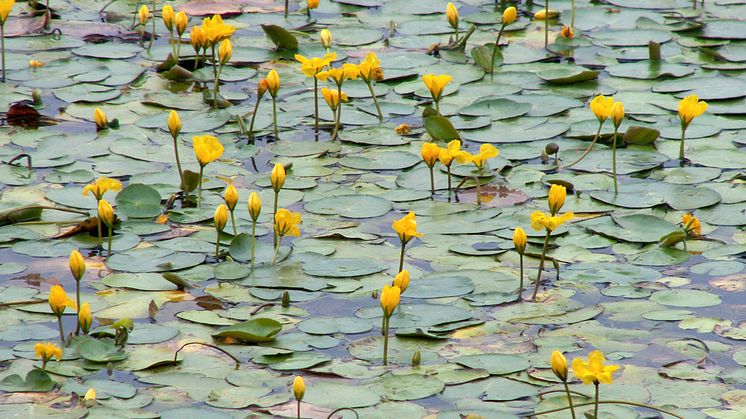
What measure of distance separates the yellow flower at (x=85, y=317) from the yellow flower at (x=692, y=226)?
6.11ft

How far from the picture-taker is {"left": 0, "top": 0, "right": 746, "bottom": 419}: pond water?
2980 mm

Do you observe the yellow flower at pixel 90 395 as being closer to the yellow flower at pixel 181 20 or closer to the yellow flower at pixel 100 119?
the yellow flower at pixel 100 119

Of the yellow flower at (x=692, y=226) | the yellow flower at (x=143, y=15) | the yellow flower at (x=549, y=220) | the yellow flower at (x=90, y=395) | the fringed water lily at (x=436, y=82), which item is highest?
the yellow flower at (x=143, y=15)

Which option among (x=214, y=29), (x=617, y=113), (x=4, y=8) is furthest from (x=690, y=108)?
(x=4, y=8)

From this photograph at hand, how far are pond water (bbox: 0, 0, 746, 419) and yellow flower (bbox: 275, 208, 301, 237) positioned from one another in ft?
0.39

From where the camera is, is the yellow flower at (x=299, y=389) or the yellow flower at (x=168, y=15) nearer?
the yellow flower at (x=299, y=389)

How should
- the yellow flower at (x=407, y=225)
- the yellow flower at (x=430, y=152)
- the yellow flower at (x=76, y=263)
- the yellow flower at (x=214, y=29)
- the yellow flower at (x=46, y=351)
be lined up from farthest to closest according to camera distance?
1. the yellow flower at (x=214, y=29)
2. the yellow flower at (x=430, y=152)
3. the yellow flower at (x=407, y=225)
4. the yellow flower at (x=76, y=263)
5. the yellow flower at (x=46, y=351)

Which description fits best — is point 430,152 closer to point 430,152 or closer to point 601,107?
point 430,152

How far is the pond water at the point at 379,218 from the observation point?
298 centimetres

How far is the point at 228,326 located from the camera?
325cm

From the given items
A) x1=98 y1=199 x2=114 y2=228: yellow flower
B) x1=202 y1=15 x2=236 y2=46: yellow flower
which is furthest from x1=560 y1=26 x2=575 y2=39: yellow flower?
x1=98 y1=199 x2=114 y2=228: yellow flower

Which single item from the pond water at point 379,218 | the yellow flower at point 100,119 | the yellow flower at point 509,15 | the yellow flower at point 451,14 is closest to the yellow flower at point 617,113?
the pond water at point 379,218

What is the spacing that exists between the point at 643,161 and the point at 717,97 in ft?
2.47

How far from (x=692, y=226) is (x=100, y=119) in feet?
7.53
